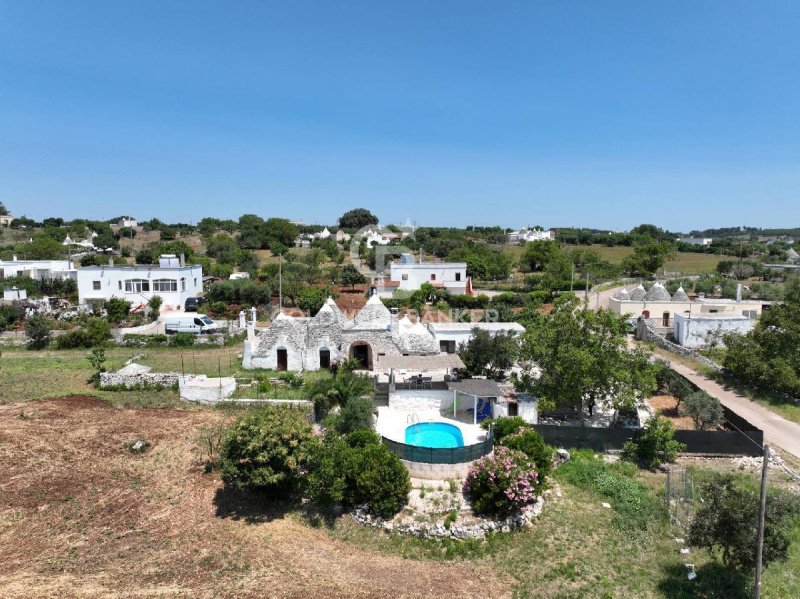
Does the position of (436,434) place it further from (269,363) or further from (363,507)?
(269,363)

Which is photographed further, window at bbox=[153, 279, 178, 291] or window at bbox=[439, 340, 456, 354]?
window at bbox=[153, 279, 178, 291]

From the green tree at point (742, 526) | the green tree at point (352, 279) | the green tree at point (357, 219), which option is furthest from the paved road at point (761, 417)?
the green tree at point (357, 219)

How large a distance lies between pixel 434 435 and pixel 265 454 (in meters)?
7.54

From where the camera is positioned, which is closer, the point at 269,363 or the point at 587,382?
the point at 587,382

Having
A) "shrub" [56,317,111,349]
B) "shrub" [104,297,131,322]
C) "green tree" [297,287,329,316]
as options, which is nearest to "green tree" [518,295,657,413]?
"green tree" [297,287,329,316]

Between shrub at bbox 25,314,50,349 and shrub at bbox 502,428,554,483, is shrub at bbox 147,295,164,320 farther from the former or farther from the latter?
shrub at bbox 502,428,554,483

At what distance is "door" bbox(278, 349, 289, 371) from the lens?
30.5 meters

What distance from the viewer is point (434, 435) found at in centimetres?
2169

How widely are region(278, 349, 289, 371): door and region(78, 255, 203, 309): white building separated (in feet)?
76.5

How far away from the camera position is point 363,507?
56.3 ft

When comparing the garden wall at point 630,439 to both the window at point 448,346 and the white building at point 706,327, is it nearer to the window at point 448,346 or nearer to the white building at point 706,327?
the window at point 448,346

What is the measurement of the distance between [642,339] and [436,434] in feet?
86.0

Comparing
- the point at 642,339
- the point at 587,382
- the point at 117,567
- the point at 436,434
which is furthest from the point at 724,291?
the point at 117,567

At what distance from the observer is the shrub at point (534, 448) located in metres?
18.8
